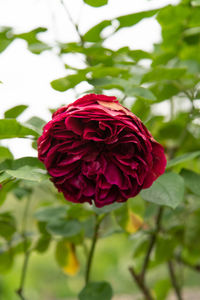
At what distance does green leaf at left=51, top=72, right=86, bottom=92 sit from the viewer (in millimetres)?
547

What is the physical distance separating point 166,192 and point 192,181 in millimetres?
109

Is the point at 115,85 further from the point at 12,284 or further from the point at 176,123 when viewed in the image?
the point at 12,284

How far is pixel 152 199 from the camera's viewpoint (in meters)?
0.49

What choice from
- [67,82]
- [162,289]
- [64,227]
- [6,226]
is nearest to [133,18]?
[67,82]

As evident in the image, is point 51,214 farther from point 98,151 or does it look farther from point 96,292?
point 98,151

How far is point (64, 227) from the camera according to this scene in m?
0.74

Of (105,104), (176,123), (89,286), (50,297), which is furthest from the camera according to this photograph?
(50,297)

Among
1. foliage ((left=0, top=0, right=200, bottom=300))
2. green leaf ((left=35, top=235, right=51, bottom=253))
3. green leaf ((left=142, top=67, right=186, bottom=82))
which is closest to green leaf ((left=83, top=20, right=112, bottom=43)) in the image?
foliage ((left=0, top=0, right=200, bottom=300))

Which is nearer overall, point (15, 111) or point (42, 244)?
point (15, 111)

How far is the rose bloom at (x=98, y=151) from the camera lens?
43cm

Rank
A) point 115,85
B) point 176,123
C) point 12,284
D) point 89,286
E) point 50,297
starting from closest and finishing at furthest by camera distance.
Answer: point 115,85
point 89,286
point 176,123
point 12,284
point 50,297

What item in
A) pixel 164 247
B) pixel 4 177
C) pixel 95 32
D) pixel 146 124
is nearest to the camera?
pixel 4 177

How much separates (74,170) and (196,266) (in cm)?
74

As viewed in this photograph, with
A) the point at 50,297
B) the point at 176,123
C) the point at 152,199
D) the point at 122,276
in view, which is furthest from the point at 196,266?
the point at 50,297
